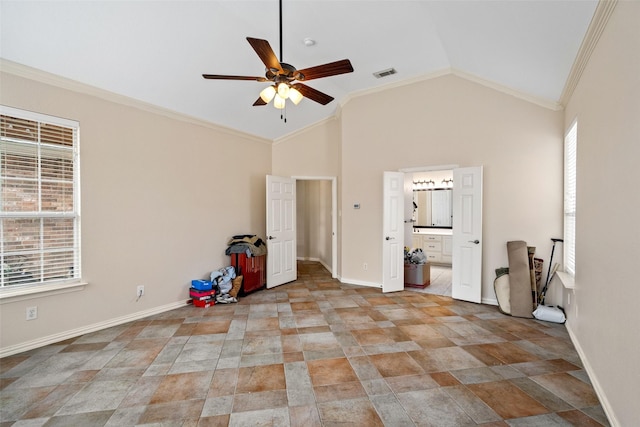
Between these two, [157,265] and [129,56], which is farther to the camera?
[157,265]

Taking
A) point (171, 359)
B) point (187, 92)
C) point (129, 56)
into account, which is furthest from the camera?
point (187, 92)

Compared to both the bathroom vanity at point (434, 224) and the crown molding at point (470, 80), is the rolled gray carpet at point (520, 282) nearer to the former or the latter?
the crown molding at point (470, 80)

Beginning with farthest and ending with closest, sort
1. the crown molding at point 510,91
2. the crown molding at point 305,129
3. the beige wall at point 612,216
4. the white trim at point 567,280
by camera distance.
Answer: the crown molding at point 305,129, the crown molding at point 510,91, the white trim at point 567,280, the beige wall at point 612,216

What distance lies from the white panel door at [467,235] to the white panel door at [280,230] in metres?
2.96

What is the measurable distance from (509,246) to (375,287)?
2.19m

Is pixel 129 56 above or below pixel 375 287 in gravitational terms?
above

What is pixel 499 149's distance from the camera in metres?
4.27

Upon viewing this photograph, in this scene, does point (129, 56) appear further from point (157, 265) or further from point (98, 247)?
point (157, 265)

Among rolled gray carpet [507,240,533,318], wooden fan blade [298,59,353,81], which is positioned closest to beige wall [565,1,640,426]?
rolled gray carpet [507,240,533,318]

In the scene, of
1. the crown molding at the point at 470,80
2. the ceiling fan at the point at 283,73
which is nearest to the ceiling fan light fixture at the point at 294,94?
the ceiling fan at the point at 283,73

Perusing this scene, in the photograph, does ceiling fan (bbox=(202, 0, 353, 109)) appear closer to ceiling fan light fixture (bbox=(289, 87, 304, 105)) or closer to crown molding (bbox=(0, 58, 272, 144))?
ceiling fan light fixture (bbox=(289, 87, 304, 105))

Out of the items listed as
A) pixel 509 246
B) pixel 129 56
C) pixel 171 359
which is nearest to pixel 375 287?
pixel 509 246

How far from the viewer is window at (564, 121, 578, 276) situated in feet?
11.4

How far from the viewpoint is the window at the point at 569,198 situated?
3463 millimetres
